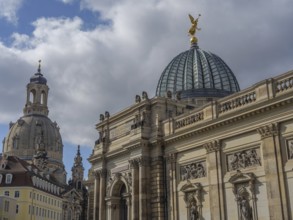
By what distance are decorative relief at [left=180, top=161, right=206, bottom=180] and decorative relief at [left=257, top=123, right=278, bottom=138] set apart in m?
6.14

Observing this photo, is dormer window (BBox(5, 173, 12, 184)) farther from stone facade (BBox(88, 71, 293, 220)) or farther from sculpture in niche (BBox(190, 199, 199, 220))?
sculpture in niche (BBox(190, 199, 199, 220))

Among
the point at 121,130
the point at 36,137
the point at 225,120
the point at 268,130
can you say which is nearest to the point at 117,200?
the point at 121,130

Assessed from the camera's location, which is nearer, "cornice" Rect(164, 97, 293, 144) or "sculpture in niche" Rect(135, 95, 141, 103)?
"cornice" Rect(164, 97, 293, 144)

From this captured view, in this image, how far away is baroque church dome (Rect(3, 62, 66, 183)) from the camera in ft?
465

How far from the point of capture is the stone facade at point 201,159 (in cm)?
2898

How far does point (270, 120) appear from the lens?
29.6 metres

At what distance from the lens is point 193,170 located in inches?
1387

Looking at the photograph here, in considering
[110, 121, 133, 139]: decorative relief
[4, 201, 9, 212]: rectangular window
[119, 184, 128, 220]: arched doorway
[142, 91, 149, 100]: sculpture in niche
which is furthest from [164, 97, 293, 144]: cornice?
[4, 201, 9, 212]: rectangular window

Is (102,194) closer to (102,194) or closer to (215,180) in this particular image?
(102,194)

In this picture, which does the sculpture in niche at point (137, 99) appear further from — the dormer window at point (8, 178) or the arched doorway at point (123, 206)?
the dormer window at point (8, 178)

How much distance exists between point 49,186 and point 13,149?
50347mm

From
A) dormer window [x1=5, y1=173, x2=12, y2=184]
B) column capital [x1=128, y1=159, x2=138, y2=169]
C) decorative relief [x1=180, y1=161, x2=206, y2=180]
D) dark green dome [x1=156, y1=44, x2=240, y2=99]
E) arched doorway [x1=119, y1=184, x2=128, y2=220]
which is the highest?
dark green dome [x1=156, y1=44, x2=240, y2=99]

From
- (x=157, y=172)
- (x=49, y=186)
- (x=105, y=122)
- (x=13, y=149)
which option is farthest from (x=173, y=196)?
(x=13, y=149)

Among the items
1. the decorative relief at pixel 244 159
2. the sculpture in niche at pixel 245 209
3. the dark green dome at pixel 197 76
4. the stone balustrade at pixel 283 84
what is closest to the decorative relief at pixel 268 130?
the decorative relief at pixel 244 159
